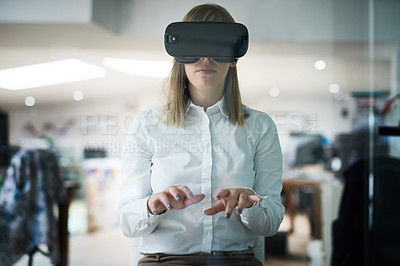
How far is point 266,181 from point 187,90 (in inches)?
10.1

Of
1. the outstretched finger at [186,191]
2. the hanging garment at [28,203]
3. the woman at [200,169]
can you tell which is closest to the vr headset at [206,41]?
the woman at [200,169]

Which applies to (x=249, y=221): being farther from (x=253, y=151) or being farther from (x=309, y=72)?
(x=309, y=72)

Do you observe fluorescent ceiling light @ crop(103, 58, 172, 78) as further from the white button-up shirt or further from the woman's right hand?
the woman's right hand

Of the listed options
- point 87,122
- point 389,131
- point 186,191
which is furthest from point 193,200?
point 389,131

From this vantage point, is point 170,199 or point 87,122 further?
point 87,122

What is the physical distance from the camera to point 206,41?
69cm

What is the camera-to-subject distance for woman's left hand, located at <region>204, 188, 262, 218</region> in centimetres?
66

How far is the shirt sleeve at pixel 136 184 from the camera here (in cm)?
67

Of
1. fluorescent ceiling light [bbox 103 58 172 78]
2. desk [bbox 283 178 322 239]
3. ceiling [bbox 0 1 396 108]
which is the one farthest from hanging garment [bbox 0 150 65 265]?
desk [bbox 283 178 322 239]

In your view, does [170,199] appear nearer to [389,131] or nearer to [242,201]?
[242,201]

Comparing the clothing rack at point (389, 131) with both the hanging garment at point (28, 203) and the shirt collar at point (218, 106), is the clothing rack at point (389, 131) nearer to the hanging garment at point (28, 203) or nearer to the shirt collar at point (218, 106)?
the shirt collar at point (218, 106)

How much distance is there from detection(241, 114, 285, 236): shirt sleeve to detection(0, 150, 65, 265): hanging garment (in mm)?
444

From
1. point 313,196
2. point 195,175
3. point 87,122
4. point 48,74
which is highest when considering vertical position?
point 48,74

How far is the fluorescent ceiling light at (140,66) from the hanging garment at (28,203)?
25 cm
